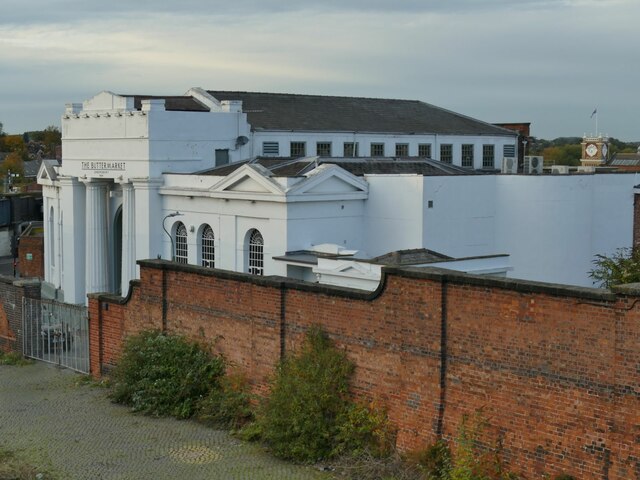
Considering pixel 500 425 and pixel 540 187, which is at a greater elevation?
pixel 540 187

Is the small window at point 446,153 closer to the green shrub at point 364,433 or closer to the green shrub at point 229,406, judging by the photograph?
the green shrub at point 229,406

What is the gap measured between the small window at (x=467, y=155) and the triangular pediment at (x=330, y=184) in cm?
1714

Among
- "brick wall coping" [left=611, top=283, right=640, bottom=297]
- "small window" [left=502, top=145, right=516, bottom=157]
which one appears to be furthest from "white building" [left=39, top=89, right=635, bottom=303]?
"brick wall coping" [left=611, top=283, right=640, bottom=297]

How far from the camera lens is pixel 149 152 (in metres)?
44.4

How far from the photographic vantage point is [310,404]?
19.4 metres

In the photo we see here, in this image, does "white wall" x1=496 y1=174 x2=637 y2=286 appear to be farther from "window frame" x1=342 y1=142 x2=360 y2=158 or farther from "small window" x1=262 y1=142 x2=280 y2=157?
"small window" x1=262 y1=142 x2=280 y2=157

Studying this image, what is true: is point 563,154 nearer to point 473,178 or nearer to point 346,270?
point 473,178

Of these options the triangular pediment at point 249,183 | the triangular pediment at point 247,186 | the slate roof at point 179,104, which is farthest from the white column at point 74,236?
the triangular pediment at point 247,186

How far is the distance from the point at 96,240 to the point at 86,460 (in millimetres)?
29977

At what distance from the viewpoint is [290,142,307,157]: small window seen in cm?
4919

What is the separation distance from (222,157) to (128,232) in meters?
5.48

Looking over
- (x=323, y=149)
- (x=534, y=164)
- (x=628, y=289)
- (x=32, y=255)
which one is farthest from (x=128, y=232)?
(x=628, y=289)

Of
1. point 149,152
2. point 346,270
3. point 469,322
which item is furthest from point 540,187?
point 469,322

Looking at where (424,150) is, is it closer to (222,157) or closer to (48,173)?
(222,157)
